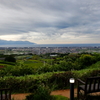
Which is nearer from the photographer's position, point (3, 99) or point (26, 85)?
point (3, 99)

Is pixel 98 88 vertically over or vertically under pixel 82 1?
under

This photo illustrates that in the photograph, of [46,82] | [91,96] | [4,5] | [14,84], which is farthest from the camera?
[4,5]

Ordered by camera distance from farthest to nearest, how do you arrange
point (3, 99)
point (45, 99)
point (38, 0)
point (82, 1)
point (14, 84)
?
point (82, 1) < point (38, 0) < point (14, 84) < point (45, 99) < point (3, 99)

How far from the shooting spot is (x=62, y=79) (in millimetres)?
4887

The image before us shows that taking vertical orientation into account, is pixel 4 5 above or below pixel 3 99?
above

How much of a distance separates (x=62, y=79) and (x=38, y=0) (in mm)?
5519

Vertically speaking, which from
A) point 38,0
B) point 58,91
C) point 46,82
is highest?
point 38,0

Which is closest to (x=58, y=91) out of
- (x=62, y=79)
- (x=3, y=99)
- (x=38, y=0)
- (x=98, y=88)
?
(x=62, y=79)

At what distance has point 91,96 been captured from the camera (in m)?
3.76

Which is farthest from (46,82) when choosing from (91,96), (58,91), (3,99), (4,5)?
(4,5)

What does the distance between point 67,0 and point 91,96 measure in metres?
6.36

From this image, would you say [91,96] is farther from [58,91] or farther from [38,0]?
[38,0]

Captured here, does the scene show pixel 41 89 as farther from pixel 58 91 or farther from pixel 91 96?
pixel 91 96

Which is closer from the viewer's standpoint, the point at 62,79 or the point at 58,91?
the point at 58,91
